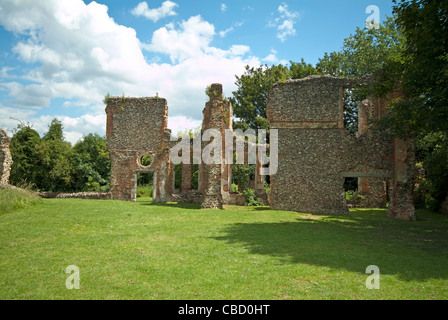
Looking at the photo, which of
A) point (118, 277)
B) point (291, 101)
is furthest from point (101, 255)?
point (291, 101)

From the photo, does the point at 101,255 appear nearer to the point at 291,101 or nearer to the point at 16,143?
the point at 291,101

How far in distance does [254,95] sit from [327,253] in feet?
97.7

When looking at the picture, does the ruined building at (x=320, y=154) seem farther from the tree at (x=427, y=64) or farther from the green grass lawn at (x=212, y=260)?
the green grass lawn at (x=212, y=260)

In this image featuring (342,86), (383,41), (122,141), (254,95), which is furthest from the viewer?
(254,95)

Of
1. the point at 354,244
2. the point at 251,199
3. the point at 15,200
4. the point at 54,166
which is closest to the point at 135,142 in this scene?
the point at 15,200

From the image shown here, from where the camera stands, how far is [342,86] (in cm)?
1602

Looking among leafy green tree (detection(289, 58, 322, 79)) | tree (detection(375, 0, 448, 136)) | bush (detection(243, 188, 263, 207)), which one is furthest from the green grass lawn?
leafy green tree (detection(289, 58, 322, 79))

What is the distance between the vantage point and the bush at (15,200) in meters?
12.4

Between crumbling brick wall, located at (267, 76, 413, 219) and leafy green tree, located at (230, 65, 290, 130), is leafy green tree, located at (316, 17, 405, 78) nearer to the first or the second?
leafy green tree, located at (230, 65, 290, 130)

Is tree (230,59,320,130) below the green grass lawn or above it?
above

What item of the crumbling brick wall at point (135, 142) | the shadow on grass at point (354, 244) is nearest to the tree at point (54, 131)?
the crumbling brick wall at point (135, 142)

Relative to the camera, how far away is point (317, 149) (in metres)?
15.9

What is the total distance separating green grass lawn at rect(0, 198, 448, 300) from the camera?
4609 mm

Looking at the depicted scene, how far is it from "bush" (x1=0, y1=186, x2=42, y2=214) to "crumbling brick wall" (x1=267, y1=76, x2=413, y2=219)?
1276 centimetres
